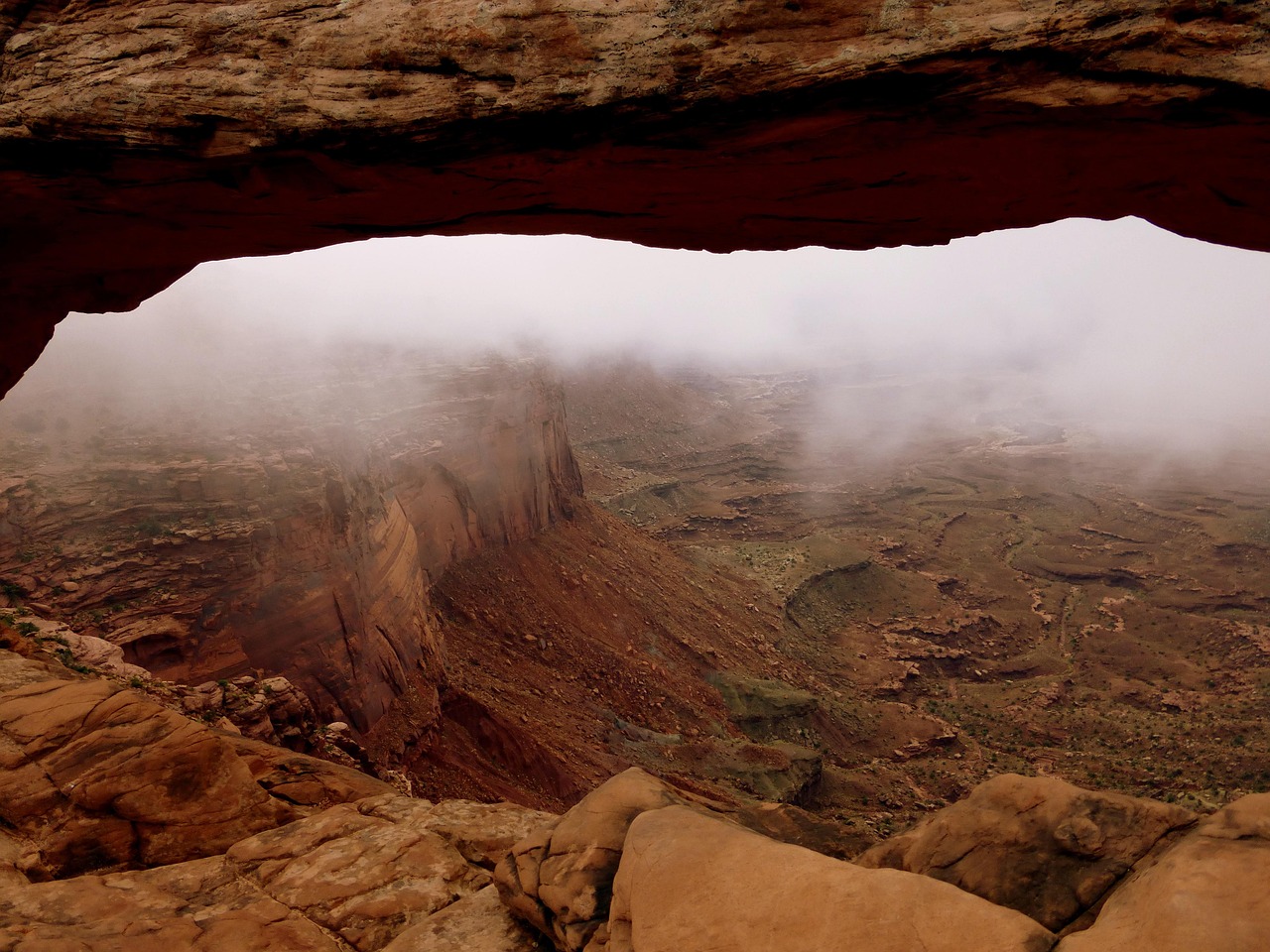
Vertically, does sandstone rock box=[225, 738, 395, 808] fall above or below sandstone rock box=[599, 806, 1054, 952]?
below

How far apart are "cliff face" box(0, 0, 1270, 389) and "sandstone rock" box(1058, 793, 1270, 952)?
517 cm

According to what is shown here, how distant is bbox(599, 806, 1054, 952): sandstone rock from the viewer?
480 cm

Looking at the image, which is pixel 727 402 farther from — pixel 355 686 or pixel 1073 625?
pixel 355 686

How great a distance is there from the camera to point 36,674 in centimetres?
972

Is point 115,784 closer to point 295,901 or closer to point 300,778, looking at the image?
point 300,778

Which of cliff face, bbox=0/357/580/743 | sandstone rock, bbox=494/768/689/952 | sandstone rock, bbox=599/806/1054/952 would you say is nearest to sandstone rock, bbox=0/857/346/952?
sandstone rock, bbox=494/768/689/952

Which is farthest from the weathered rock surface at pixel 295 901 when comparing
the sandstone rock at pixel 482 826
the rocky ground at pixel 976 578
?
the rocky ground at pixel 976 578

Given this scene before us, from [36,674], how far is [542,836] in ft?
24.5

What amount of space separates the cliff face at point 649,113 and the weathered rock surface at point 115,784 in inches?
229

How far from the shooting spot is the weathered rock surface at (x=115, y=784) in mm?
7520

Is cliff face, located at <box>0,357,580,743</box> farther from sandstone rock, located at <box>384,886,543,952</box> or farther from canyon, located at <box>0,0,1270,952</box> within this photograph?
sandstone rock, located at <box>384,886,543,952</box>

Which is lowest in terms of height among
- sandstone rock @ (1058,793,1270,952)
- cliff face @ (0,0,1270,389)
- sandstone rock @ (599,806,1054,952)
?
sandstone rock @ (599,806,1054,952)

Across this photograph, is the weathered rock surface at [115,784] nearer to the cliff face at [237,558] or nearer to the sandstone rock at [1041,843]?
the cliff face at [237,558]

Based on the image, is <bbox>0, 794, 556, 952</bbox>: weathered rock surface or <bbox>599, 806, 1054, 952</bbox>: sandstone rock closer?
<bbox>599, 806, 1054, 952</bbox>: sandstone rock
